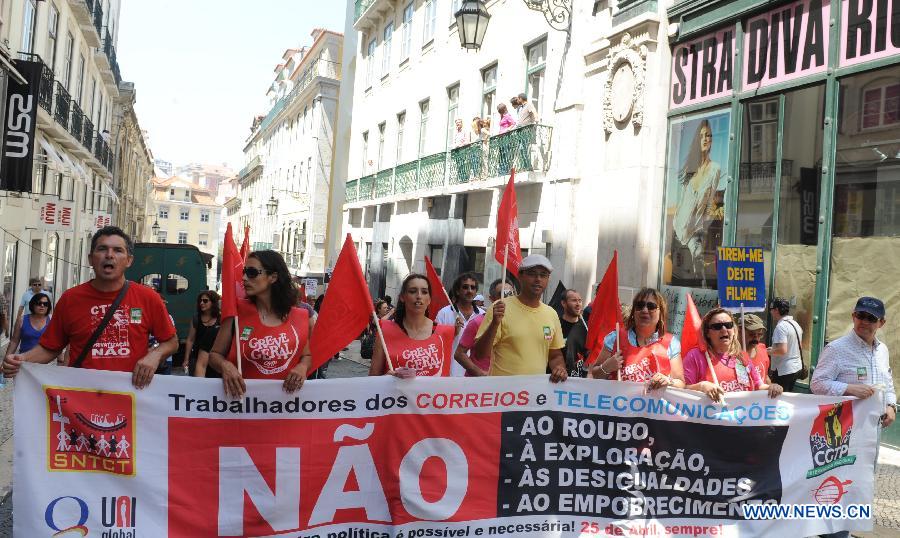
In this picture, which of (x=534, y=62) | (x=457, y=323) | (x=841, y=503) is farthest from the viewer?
(x=534, y=62)

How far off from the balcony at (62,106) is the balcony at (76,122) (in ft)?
3.12

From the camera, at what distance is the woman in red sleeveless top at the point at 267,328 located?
181 inches

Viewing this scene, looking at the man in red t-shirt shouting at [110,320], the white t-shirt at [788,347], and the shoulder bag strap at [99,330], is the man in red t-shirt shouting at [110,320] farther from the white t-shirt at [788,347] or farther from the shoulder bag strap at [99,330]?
the white t-shirt at [788,347]

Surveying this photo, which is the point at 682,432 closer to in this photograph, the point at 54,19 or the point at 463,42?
the point at 463,42

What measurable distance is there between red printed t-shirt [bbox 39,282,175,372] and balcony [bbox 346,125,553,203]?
10.9 meters

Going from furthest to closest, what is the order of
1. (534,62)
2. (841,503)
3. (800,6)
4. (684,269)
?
(534,62), (684,269), (800,6), (841,503)

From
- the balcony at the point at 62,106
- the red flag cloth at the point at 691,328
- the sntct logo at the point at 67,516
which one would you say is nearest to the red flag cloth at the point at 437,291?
the red flag cloth at the point at 691,328

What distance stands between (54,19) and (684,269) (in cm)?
1789

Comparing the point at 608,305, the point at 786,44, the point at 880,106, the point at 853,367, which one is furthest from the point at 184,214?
A: the point at 853,367

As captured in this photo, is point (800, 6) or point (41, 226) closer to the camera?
point (800, 6)

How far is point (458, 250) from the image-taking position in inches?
779

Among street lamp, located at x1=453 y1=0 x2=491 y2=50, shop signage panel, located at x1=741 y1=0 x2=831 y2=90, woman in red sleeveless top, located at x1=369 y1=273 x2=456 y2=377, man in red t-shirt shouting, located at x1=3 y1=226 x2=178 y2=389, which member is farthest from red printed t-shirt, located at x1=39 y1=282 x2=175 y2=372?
street lamp, located at x1=453 y1=0 x2=491 y2=50

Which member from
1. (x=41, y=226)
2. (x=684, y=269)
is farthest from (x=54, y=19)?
(x=684, y=269)

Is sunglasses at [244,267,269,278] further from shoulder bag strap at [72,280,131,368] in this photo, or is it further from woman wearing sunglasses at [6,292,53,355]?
woman wearing sunglasses at [6,292,53,355]
